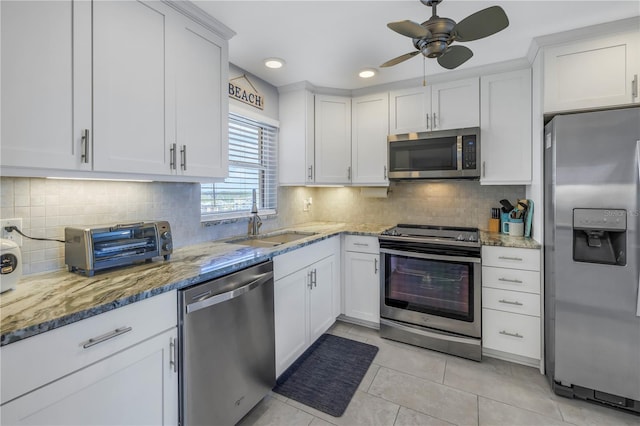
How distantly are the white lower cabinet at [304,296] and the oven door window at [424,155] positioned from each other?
3.24 ft

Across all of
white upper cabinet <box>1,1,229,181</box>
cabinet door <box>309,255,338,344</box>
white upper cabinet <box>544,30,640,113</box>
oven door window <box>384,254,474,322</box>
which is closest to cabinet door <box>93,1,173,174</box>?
white upper cabinet <box>1,1,229,181</box>

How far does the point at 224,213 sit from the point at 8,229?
1.34 m

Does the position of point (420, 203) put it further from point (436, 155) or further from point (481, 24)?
point (481, 24)

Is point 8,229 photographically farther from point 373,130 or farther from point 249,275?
point 373,130

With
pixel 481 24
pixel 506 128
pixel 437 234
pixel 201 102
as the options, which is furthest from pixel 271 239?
pixel 506 128

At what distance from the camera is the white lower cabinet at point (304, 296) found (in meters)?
2.04

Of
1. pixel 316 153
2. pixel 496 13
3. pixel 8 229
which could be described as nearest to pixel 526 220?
pixel 496 13

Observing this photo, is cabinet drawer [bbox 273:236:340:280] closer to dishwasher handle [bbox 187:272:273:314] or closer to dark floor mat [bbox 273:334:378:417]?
dishwasher handle [bbox 187:272:273:314]

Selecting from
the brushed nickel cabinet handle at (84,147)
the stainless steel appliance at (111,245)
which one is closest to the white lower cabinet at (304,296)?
the stainless steel appliance at (111,245)

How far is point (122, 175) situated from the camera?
4.83 feet

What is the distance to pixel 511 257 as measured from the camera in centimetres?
229

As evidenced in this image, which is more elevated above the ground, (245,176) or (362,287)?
(245,176)

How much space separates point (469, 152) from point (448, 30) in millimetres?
1290

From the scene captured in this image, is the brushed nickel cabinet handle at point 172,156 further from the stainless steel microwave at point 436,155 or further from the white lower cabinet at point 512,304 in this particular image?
the white lower cabinet at point 512,304
